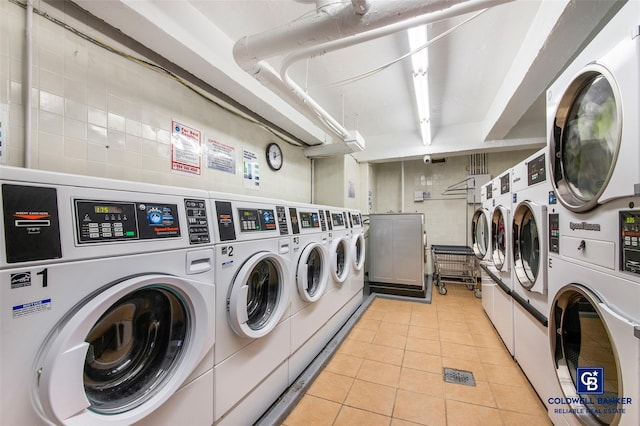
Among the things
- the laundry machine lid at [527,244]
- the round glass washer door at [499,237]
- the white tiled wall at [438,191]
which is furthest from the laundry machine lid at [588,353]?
the white tiled wall at [438,191]

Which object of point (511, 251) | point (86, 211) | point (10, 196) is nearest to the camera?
point (10, 196)

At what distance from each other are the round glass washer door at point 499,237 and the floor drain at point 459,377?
3.17 feet

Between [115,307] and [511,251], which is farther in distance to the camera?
[511,251]

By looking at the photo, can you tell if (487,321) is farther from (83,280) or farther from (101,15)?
(101,15)

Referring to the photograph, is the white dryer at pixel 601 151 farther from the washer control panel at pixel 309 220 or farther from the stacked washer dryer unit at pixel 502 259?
the washer control panel at pixel 309 220

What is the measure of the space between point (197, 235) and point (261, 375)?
3.25ft

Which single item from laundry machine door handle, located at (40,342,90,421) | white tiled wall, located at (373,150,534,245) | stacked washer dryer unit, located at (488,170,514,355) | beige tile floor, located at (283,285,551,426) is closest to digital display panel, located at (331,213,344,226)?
beige tile floor, located at (283,285,551,426)

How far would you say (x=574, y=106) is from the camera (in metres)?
1.26

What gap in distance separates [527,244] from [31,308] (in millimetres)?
2688

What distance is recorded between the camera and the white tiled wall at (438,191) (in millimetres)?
4840

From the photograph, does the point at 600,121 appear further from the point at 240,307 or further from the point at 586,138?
the point at 240,307

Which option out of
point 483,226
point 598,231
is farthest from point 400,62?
point 483,226

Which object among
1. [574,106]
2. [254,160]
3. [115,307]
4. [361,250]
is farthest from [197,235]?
[361,250]

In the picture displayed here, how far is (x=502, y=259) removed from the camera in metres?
2.37
